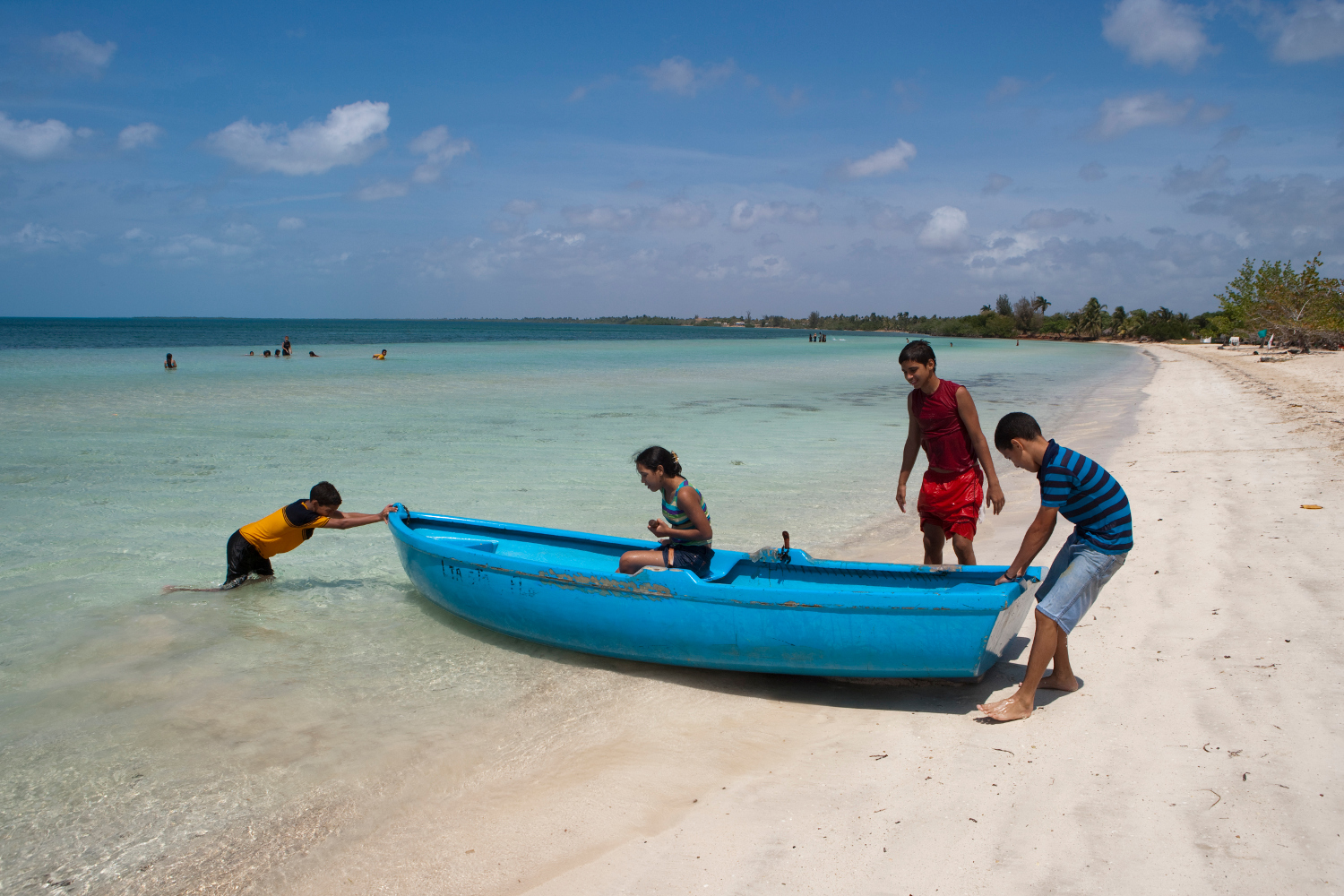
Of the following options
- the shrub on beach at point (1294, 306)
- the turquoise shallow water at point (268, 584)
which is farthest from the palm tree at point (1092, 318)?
the turquoise shallow water at point (268, 584)

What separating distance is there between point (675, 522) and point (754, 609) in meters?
0.79

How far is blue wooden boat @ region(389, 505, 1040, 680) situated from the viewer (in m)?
4.13

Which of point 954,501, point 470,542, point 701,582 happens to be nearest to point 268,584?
point 470,542

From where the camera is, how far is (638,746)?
415 centimetres

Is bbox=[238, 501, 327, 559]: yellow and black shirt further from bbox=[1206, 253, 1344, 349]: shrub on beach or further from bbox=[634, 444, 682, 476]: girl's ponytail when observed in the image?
bbox=[1206, 253, 1344, 349]: shrub on beach

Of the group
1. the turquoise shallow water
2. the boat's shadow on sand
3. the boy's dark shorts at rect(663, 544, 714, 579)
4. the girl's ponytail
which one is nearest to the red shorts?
the boat's shadow on sand

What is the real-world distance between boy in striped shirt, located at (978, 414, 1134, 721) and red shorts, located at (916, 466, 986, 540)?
93 centimetres

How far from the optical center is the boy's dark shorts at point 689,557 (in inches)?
192

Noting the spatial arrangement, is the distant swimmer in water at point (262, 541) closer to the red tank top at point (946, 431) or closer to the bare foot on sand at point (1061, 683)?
the red tank top at point (946, 431)

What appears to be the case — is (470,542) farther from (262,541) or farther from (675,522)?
(675,522)

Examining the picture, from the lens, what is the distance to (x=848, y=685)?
4.65m

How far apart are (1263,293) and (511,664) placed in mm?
58906

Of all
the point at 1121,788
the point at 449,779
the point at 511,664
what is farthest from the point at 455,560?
the point at 1121,788

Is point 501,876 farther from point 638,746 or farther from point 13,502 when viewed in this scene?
point 13,502
